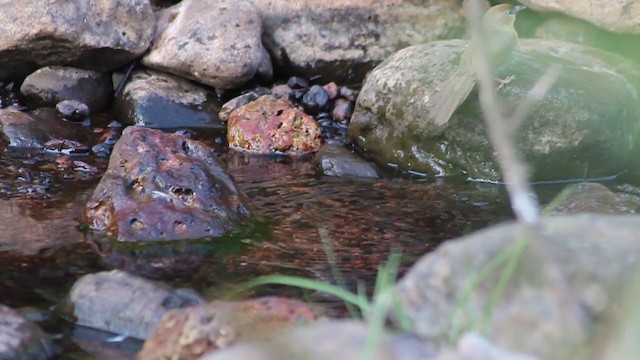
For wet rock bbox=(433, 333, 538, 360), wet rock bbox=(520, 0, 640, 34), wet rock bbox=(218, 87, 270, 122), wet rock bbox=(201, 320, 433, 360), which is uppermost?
wet rock bbox=(433, 333, 538, 360)

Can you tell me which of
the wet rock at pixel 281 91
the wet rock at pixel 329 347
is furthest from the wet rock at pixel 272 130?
the wet rock at pixel 329 347

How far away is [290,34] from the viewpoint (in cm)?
841

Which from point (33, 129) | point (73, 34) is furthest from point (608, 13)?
point (33, 129)

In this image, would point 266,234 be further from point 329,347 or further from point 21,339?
point 329,347

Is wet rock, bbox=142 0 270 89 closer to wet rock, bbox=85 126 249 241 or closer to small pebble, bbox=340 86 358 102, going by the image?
small pebble, bbox=340 86 358 102

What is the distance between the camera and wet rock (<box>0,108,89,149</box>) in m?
6.86

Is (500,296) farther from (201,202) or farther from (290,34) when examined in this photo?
(290,34)

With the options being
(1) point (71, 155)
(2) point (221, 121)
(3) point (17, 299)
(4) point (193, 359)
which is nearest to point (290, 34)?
(2) point (221, 121)

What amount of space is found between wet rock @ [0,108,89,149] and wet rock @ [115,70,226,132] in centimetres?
53

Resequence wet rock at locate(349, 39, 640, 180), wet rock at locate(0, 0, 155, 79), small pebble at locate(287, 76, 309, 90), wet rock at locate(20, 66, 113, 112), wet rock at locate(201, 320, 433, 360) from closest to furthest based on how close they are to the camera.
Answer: wet rock at locate(201, 320, 433, 360) < wet rock at locate(349, 39, 640, 180) < wet rock at locate(0, 0, 155, 79) < wet rock at locate(20, 66, 113, 112) < small pebble at locate(287, 76, 309, 90)

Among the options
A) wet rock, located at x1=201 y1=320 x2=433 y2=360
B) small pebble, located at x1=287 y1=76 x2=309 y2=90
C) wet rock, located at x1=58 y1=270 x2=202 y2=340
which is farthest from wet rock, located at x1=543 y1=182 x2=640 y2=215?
small pebble, located at x1=287 y1=76 x2=309 y2=90

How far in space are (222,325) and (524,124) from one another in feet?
13.9

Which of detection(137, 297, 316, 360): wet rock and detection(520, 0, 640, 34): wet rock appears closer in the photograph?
detection(137, 297, 316, 360): wet rock

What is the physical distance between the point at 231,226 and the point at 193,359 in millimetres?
2103
